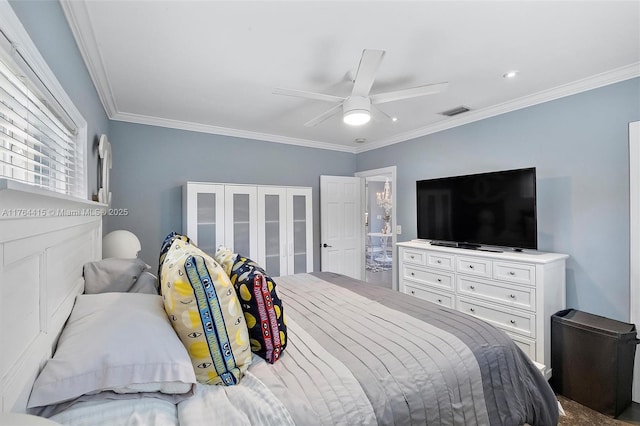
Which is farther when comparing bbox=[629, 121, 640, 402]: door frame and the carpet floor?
bbox=[629, 121, 640, 402]: door frame

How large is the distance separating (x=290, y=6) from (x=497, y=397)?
7.24 feet

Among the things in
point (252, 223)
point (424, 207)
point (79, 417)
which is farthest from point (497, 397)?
point (252, 223)

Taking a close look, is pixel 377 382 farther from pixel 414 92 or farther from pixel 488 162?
pixel 488 162

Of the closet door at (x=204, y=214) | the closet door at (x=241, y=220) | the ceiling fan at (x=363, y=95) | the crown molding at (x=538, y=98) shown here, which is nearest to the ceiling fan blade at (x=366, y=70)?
the ceiling fan at (x=363, y=95)

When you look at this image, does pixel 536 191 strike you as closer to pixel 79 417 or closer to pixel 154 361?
pixel 154 361

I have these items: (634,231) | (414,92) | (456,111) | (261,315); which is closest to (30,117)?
(261,315)

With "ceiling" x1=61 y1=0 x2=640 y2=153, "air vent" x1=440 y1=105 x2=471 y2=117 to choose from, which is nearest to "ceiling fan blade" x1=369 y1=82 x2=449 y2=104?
"ceiling" x1=61 y1=0 x2=640 y2=153

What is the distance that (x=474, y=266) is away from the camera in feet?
9.41

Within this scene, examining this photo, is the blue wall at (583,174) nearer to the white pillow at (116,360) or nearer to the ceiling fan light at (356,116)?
the ceiling fan light at (356,116)

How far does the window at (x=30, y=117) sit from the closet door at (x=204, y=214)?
4.49 feet

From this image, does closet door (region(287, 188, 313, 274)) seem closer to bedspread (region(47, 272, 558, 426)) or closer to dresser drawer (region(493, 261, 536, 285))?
bedspread (region(47, 272, 558, 426))

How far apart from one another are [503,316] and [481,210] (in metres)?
1.03

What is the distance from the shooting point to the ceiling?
1613mm

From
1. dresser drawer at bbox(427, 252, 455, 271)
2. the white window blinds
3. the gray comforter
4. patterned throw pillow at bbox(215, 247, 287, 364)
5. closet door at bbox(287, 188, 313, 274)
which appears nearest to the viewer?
the white window blinds
